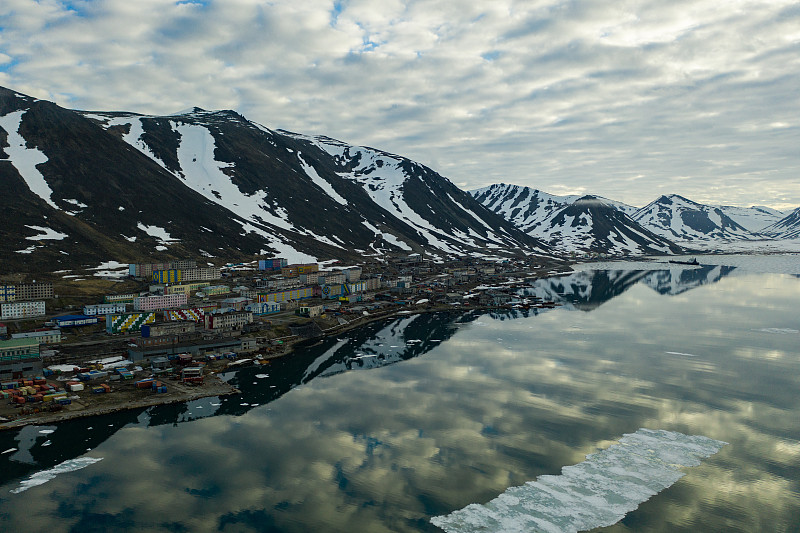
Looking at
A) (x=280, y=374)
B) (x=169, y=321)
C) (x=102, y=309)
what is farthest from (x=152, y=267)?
(x=280, y=374)

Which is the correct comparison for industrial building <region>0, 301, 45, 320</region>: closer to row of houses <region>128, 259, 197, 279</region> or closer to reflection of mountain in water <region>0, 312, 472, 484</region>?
row of houses <region>128, 259, 197, 279</region>

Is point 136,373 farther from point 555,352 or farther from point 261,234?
point 261,234

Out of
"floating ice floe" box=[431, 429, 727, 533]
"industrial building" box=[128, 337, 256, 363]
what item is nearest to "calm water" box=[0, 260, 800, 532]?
"floating ice floe" box=[431, 429, 727, 533]

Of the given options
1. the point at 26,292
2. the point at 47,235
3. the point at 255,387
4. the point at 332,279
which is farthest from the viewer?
the point at 332,279

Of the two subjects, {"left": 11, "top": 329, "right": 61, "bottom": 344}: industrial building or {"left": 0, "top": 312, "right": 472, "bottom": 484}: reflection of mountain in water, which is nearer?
{"left": 0, "top": 312, "right": 472, "bottom": 484}: reflection of mountain in water

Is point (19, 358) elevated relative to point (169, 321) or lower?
lower

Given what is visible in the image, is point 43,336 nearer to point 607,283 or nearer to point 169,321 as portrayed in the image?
point 169,321

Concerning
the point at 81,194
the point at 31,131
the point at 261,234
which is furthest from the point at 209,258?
the point at 31,131
